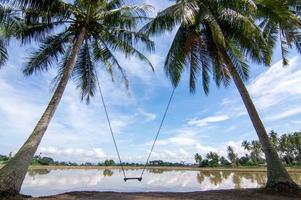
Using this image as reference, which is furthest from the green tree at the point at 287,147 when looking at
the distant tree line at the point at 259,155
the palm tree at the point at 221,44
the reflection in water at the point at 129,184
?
the palm tree at the point at 221,44

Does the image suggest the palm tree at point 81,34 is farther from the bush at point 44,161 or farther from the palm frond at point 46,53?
the bush at point 44,161

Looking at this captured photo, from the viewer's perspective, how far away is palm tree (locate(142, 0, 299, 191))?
8.96 metres

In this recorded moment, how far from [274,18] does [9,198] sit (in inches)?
349

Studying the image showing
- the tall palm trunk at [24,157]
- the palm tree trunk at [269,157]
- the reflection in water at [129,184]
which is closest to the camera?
the tall palm trunk at [24,157]

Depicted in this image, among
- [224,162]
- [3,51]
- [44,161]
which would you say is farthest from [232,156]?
[3,51]

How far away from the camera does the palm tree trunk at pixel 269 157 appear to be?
853cm

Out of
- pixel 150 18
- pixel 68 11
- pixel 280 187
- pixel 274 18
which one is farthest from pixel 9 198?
pixel 274 18

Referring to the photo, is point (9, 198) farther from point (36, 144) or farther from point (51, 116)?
point (51, 116)

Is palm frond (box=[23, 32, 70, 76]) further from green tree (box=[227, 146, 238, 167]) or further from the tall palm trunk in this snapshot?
green tree (box=[227, 146, 238, 167])

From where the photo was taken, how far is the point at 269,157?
9008 mm

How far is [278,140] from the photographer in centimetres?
6072

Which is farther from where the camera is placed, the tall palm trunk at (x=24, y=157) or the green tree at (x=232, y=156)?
the green tree at (x=232, y=156)

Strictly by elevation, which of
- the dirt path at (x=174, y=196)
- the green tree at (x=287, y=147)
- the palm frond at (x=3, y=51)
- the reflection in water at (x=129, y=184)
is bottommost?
the dirt path at (x=174, y=196)

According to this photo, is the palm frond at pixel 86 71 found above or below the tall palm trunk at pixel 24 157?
above
